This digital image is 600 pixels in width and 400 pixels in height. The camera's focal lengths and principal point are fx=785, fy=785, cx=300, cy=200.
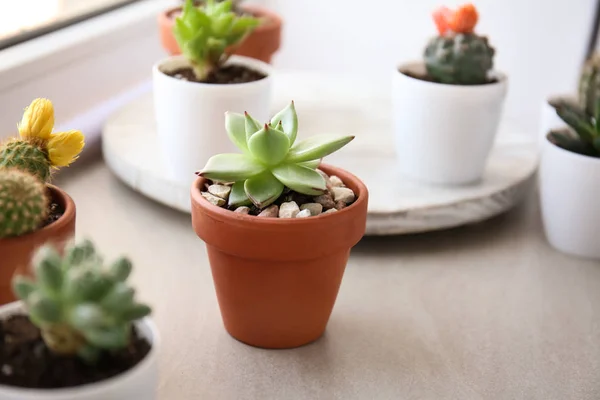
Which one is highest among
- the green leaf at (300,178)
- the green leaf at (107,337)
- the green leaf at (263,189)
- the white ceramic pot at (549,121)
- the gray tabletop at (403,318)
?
the green leaf at (107,337)

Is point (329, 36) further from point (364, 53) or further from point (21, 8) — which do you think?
point (21, 8)

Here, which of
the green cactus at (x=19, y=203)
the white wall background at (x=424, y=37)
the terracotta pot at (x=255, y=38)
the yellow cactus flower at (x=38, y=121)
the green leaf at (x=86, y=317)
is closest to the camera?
the green leaf at (x=86, y=317)

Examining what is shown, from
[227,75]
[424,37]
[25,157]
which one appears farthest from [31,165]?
[424,37]

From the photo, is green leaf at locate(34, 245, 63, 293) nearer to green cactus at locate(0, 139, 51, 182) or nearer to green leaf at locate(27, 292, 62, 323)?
green leaf at locate(27, 292, 62, 323)

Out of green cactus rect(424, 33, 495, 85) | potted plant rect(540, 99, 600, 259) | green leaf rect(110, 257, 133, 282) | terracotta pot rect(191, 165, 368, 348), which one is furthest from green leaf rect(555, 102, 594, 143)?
green leaf rect(110, 257, 133, 282)

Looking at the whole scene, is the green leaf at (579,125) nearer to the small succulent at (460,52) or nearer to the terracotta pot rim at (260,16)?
the small succulent at (460,52)

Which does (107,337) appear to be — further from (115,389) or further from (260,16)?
(260,16)

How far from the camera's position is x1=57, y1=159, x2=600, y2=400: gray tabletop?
72 centimetres

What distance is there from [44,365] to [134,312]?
70 millimetres

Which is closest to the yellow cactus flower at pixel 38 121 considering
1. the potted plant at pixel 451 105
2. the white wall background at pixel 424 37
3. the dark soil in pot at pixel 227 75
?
the dark soil in pot at pixel 227 75

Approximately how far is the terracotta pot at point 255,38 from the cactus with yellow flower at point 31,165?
1.77 ft

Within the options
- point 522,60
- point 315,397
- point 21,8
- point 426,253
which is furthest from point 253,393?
point 522,60

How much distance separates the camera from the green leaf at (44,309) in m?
0.46

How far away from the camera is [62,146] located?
0.71 m
